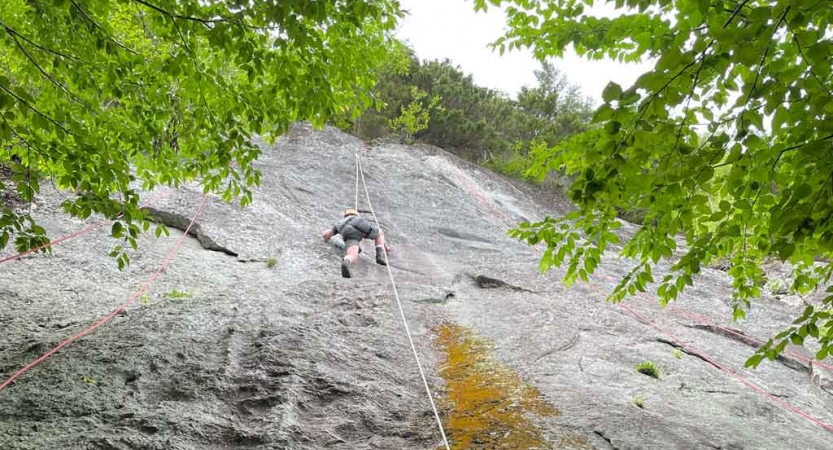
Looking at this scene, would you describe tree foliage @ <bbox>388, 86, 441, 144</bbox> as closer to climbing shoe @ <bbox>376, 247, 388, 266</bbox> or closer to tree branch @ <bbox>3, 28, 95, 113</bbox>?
climbing shoe @ <bbox>376, 247, 388, 266</bbox>

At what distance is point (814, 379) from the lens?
7066mm

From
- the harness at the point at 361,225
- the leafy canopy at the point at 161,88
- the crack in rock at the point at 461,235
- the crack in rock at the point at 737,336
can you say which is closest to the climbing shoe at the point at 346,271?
the harness at the point at 361,225

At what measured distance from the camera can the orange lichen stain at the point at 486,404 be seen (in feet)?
12.1

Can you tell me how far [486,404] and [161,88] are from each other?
4.05 m

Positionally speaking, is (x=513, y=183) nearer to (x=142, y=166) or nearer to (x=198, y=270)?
(x=198, y=270)

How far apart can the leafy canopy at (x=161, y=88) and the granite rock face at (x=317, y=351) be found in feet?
3.72

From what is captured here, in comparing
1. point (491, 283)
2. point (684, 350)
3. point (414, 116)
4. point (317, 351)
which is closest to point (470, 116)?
point (414, 116)

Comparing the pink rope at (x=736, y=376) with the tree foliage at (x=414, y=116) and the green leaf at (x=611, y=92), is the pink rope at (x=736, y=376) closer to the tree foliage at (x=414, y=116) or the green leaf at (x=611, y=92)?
the green leaf at (x=611, y=92)

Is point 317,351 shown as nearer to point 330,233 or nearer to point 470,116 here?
point 330,233

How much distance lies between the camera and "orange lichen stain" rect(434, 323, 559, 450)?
12.1 feet

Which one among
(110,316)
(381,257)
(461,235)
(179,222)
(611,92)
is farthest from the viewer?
(461,235)

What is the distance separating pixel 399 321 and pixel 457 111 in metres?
20.5

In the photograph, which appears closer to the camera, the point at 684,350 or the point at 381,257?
the point at 684,350

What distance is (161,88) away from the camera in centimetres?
438
